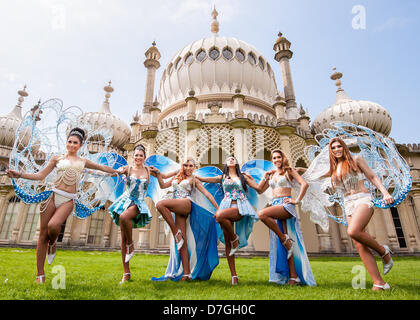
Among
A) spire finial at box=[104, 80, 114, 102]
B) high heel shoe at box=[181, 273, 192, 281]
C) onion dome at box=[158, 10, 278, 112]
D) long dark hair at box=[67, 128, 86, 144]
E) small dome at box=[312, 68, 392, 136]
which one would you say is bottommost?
high heel shoe at box=[181, 273, 192, 281]

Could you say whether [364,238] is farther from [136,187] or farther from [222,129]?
[222,129]

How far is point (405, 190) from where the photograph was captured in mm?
3557

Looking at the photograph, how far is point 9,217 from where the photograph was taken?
21047 mm

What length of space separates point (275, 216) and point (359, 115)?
68.6 feet

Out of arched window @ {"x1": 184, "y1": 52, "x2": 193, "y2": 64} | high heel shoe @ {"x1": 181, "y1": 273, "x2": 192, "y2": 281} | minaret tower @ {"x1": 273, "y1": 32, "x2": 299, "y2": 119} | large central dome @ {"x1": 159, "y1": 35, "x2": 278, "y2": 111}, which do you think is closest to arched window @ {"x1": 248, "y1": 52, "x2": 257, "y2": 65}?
large central dome @ {"x1": 159, "y1": 35, "x2": 278, "y2": 111}

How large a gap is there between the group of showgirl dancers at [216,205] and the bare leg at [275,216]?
0.05ft

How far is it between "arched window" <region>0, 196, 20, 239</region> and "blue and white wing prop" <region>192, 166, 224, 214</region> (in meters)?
22.9

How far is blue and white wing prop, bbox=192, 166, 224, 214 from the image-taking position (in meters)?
4.71

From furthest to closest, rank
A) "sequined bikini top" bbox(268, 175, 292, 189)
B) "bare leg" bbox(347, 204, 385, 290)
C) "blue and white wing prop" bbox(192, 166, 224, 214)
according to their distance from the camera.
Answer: "blue and white wing prop" bbox(192, 166, 224, 214) < "sequined bikini top" bbox(268, 175, 292, 189) < "bare leg" bbox(347, 204, 385, 290)

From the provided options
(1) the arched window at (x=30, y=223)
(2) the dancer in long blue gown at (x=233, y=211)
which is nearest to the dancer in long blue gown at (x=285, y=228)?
(2) the dancer in long blue gown at (x=233, y=211)

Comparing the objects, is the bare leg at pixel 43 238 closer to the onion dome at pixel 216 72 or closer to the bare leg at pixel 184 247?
the bare leg at pixel 184 247

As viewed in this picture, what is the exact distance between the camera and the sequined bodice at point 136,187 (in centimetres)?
396

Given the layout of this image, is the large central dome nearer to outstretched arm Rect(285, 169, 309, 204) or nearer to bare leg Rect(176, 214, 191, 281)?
outstretched arm Rect(285, 169, 309, 204)

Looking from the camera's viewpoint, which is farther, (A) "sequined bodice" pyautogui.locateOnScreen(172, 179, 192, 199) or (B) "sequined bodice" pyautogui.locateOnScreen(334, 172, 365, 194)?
(A) "sequined bodice" pyautogui.locateOnScreen(172, 179, 192, 199)
